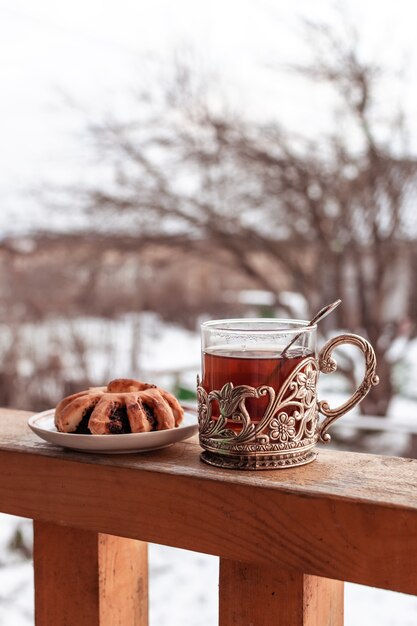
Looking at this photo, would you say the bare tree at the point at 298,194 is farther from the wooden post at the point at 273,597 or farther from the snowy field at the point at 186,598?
the wooden post at the point at 273,597

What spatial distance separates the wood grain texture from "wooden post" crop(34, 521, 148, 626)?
0.14 feet

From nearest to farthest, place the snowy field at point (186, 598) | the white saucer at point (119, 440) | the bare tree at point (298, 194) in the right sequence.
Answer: the white saucer at point (119, 440), the snowy field at point (186, 598), the bare tree at point (298, 194)

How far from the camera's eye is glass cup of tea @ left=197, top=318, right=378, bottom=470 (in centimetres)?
60

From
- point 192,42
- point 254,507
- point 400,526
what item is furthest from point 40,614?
point 192,42

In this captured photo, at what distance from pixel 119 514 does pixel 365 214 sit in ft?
11.3

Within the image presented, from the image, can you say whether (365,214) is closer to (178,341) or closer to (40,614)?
(178,341)

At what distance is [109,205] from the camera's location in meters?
4.20

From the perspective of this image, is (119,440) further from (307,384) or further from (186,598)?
(186,598)

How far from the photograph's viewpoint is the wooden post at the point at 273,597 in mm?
582

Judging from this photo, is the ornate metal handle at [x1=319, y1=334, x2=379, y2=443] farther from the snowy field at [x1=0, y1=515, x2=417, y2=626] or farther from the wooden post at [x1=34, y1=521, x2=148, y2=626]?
the snowy field at [x1=0, y1=515, x2=417, y2=626]

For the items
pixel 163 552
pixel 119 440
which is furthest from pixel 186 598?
pixel 119 440

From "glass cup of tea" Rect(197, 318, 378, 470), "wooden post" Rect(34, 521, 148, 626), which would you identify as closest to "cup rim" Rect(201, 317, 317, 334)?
"glass cup of tea" Rect(197, 318, 378, 470)

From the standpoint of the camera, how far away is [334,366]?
2.12 ft

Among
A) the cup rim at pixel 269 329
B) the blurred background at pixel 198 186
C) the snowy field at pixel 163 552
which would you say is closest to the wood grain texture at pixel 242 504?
the cup rim at pixel 269 329
